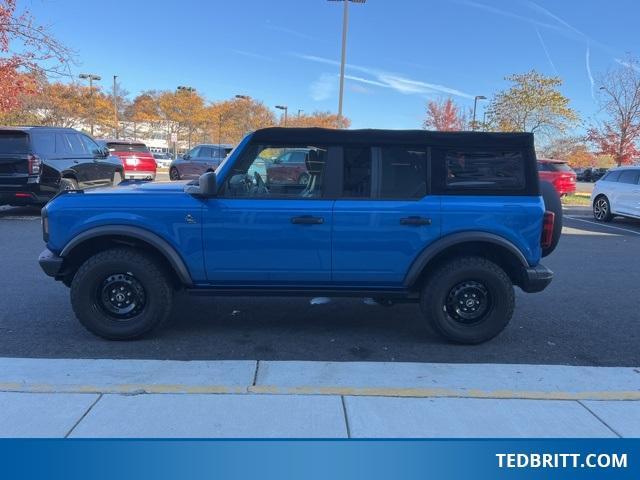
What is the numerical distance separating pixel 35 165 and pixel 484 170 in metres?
9.30

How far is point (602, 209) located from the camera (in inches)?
539

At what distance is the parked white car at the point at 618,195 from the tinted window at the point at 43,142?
1368 centimetres

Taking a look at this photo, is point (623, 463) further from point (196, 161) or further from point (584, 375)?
point (196, 161)

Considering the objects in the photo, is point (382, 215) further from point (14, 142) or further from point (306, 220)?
point (14, 142)

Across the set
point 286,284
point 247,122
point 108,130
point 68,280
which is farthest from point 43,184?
point 247,122

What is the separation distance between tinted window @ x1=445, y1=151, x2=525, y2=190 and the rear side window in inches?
364

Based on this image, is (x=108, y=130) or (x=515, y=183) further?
(x=108, y=130)

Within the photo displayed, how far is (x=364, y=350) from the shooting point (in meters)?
4.21

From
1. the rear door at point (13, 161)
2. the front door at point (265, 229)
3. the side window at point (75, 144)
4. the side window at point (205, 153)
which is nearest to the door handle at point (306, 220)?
the front door at point (265, 229)

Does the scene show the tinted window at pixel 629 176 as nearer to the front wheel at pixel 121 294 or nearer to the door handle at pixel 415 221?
the door handle at pixel 415 221

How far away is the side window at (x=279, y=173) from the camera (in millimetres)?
4113

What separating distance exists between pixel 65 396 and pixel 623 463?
3.30 metres

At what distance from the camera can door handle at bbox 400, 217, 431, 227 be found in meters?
4.01

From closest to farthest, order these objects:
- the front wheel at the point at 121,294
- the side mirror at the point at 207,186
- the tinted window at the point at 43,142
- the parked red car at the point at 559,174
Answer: the side mirror at the point at 207,186
the front wheel at the point at 121,294
the tinted window at the point at 43,142
the parked red car at the point at 559,174
